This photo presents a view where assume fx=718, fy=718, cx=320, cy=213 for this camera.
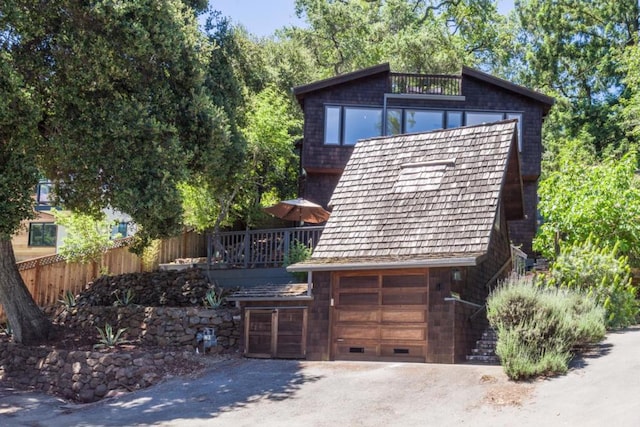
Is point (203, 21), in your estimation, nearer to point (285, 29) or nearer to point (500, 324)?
point (500, 324)

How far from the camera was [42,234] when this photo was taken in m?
32.4

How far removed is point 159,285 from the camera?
21297mm

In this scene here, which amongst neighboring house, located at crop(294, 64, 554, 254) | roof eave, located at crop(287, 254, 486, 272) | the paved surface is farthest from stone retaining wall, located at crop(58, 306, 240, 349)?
neighboring house, located at crop(294, 64, 554, 254)

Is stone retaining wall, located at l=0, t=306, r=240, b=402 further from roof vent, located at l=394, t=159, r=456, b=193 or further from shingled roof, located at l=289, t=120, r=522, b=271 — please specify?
roof vent, located at l=394, t=159, r=456, b=193

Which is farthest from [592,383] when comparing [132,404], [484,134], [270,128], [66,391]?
[270,128]

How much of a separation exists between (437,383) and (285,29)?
31.4 m

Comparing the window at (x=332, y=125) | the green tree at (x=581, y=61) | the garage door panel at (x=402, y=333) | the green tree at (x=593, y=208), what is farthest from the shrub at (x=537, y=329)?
the green tree at (x=581, y=61)

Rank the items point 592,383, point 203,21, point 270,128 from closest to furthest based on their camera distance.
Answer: point 592,383 < point 203,21 < point 270,128

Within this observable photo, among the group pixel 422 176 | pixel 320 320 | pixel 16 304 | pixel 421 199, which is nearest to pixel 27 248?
pixel 16 304

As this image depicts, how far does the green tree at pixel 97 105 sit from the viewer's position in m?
15.7

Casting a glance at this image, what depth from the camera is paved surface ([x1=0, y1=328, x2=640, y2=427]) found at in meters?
Result: 11.1

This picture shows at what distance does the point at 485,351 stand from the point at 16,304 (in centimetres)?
1171

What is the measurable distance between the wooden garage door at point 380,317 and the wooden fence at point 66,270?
10.1 m

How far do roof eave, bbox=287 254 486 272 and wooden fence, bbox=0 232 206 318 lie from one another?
9715 millimetres
